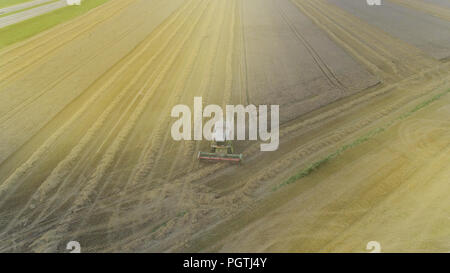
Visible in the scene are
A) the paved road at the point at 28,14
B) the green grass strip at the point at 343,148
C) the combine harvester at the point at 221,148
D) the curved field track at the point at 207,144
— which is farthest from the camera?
the paved road at the point at 28,14

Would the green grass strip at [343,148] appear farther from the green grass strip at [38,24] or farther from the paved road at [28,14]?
the paved road at [28,14]

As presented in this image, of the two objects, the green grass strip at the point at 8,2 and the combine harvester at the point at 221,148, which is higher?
the green grass strip at the point at 8,2

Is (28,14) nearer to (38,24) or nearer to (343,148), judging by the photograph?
(38,24)

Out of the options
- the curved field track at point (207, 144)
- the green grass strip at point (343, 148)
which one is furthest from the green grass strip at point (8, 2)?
the green grass strip at point (343, 148)

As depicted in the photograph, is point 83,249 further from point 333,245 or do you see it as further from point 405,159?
point 405,159

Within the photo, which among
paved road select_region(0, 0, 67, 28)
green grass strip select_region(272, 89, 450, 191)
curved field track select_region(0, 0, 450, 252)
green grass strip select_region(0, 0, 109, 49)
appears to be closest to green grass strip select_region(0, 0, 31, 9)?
paved road select_region(0, 0, 67, 28)

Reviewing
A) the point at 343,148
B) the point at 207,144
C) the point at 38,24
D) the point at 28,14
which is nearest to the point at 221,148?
the point at 207,144
